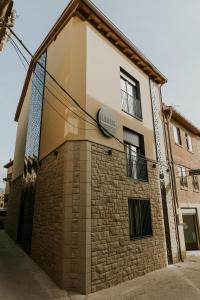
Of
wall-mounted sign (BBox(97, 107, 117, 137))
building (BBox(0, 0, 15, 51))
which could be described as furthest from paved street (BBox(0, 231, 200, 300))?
building (BBox(0, 0, 15, 51))

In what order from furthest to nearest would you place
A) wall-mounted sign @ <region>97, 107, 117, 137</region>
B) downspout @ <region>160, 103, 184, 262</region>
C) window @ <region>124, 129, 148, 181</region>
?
downspout @ <region>160, 103, 184, 262</region> < window @ <region>124, 129, 148, 181</region> < wall-mounted sign @ <region>97, 107, 117, 137</region>

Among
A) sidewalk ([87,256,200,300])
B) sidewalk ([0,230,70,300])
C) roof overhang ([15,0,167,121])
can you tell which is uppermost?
roof overhang ([15,0,167,121])

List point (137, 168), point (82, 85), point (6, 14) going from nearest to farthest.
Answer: point (6, 14), point (82, 85), point (137, 168)

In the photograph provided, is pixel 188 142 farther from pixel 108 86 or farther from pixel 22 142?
pixel 22 142

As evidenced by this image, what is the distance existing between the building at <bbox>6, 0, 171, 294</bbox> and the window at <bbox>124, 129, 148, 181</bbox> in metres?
0.05

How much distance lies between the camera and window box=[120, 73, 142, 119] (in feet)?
31.9

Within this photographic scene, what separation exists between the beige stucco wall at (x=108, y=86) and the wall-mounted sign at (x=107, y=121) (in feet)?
0.61

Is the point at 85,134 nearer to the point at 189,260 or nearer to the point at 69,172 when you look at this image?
the point at 69,172

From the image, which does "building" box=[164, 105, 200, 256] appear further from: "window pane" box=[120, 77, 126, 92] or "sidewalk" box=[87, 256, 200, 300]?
"window pane" box=[120, 77, 126, 92]

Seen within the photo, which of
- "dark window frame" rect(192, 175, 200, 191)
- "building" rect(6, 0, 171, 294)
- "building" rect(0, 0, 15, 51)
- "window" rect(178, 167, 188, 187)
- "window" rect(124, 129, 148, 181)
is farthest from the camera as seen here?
"dark window frame" rect(192, 175, 200, 191)

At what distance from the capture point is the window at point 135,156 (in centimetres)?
890

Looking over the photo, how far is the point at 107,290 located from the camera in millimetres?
6062

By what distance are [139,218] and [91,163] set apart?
3.19m

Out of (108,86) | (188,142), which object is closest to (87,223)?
(108,86)
